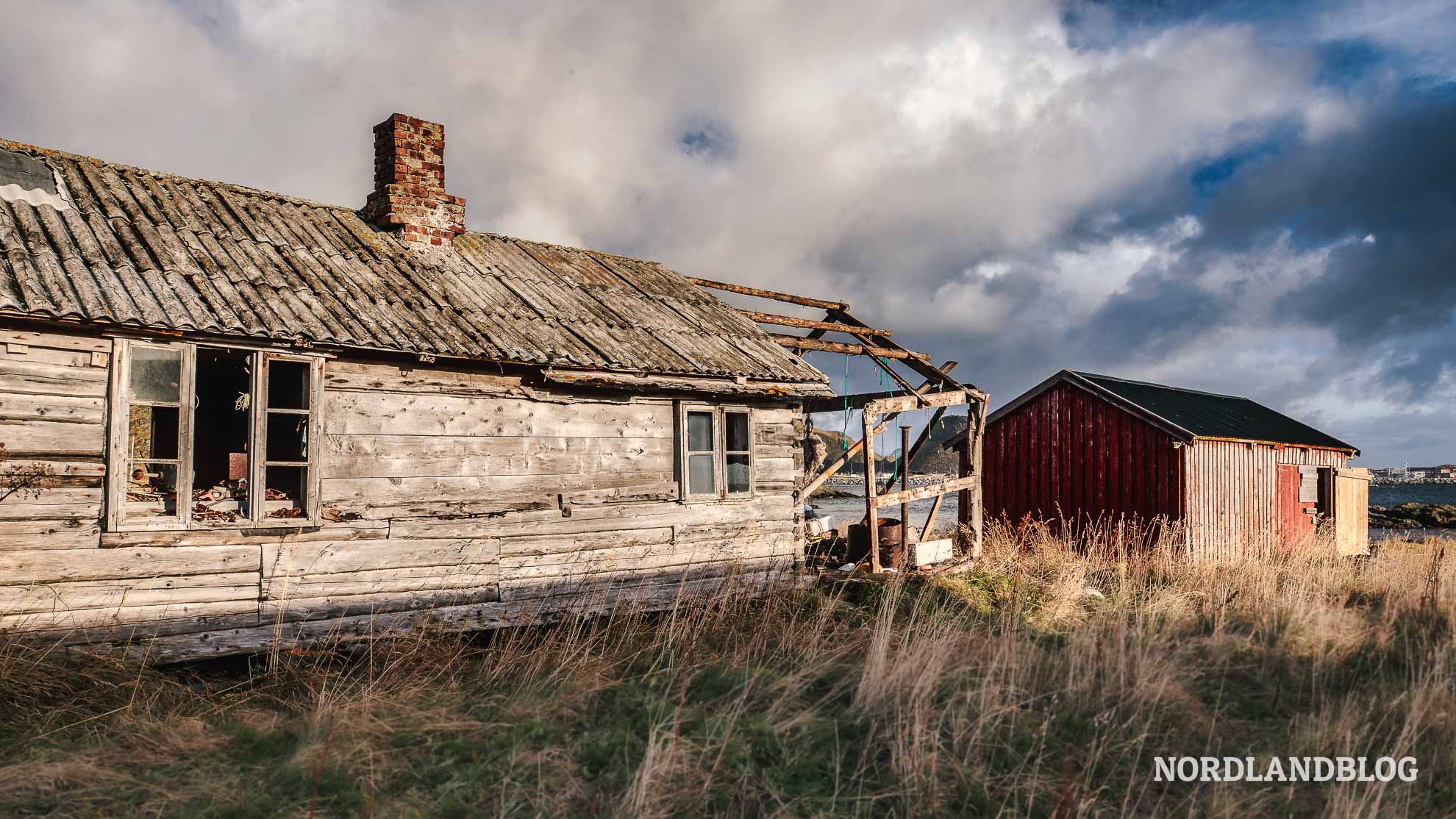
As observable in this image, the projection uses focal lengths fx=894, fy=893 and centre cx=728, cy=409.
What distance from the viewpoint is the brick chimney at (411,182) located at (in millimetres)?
11539

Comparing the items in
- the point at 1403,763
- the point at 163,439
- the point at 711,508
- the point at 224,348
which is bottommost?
the point at 1403,763

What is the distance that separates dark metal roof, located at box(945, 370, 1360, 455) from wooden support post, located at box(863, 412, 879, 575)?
5235mm

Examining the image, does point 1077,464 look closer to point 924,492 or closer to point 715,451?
point 924,492

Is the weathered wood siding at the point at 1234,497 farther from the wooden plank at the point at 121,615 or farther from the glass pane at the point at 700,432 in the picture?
the wooden plank at the point at 121,615

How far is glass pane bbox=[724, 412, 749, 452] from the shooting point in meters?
11.4

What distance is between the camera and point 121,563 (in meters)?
7.30

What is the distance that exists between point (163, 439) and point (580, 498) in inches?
246

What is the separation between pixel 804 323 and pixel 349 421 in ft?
23.4

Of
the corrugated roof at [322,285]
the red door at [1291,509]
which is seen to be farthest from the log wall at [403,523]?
the red door at [1291,509]

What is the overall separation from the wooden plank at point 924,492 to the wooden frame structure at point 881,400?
12 mm

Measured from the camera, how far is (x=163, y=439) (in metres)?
11.9

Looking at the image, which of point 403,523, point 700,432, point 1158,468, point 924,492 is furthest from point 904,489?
point 403,523

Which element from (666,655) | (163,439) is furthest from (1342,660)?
(163,439)

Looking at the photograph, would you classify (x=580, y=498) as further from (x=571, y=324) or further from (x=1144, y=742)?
(x=1144, y=742)
